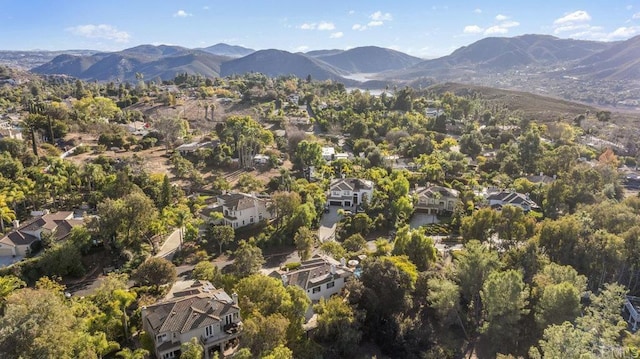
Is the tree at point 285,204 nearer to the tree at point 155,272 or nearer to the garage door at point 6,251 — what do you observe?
the tree at point 155,272

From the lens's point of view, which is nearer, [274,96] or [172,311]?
[172,311]

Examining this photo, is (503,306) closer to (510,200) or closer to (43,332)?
(510,200)

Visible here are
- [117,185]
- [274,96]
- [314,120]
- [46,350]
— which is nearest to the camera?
[46,350]

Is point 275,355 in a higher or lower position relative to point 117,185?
lower

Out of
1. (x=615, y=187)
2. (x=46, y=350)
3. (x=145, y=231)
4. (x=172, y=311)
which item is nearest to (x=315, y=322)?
(x=172, y=311)

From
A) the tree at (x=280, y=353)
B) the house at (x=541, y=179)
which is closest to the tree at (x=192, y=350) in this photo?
the tree at (x=280, y=353)

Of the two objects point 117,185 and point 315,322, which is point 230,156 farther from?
point 315,322

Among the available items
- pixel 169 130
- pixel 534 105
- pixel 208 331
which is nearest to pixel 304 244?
pixel 208 331

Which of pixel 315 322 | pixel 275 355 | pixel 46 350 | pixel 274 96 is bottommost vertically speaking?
pixel 315 322
